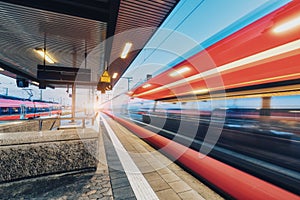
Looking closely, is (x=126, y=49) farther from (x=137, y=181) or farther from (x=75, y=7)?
(x=137, y=181)

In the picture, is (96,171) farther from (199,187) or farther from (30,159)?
(199,187)

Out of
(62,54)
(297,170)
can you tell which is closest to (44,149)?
(62,54)

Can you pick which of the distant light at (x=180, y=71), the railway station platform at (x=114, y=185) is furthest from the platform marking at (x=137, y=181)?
the distant light at (x=180, y=71)

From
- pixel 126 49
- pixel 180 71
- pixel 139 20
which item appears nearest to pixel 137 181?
pixel 180 71

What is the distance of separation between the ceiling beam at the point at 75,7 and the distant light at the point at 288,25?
2.65m

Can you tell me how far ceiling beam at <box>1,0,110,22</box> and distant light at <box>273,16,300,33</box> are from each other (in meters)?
2.65

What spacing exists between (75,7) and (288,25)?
326cm

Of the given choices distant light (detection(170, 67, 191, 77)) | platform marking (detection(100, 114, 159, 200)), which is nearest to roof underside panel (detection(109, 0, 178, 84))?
distant light (detection(170, 67, 191, 77))

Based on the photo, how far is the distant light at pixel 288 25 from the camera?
1637 mm

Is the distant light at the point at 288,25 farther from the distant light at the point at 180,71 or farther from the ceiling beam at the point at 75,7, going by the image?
the ceiling beam at the point at 75,7

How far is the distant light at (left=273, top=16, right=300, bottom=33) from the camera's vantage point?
1.64 m

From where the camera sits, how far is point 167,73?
15.5ft

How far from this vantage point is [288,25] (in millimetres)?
1708

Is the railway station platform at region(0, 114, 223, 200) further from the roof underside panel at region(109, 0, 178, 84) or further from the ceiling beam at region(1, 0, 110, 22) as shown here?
the roof underside panel at region(109, 0, 178, 84)
